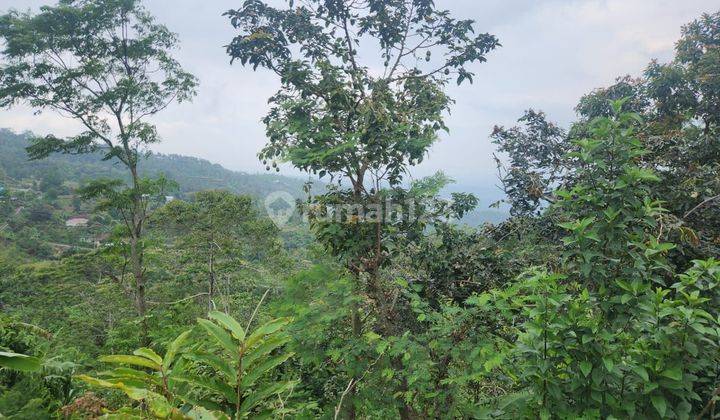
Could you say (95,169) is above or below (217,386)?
above

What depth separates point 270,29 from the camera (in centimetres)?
382

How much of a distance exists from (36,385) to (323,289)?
1999 millimetres

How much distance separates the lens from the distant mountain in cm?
4984

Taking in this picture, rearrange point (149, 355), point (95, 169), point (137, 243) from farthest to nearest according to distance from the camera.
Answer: point (95, 169) < point (137, 243) < point (149, 355)

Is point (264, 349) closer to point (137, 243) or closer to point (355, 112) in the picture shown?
point (355, 112)

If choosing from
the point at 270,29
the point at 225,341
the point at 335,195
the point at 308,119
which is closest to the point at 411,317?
the point at 335,195

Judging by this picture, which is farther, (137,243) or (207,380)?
(137,243)

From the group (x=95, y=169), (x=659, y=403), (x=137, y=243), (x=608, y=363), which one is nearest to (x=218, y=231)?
(x=137, y=243)

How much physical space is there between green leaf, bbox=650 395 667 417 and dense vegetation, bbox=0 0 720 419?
0.05ft

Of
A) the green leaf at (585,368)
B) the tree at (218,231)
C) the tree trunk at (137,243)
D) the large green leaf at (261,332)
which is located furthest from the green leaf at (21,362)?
the tree at (218,231)

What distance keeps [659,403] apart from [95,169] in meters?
71.2

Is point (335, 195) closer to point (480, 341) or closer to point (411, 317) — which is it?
point (411, 317)

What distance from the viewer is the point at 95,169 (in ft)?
195

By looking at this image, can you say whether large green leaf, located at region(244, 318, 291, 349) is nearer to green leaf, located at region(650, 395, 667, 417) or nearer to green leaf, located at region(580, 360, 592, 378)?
green leaf, located at region(580, 360, 592, 378)
